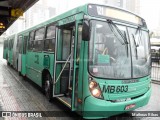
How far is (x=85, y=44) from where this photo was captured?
479cm

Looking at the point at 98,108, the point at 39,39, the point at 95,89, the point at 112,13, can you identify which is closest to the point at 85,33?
the point at 112,13

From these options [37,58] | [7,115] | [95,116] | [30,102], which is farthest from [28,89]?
[95,116]

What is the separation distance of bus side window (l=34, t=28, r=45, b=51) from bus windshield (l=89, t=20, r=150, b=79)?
11.9 ft

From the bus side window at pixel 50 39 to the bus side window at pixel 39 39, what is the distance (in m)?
0.54

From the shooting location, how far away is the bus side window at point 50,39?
689cm

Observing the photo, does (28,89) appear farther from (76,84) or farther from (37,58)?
(76,84)

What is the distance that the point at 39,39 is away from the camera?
846cm

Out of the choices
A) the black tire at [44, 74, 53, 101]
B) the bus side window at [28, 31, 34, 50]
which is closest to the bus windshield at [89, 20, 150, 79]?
the black tire at [44, 74, 53, 101]

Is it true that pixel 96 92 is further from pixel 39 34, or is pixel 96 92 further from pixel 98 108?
pixel 39 34

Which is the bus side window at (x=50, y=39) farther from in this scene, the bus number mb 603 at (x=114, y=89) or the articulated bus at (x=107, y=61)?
the bus number mb 603 at (x=114, y=89)

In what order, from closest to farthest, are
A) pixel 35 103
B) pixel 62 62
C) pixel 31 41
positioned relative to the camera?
pixel 62 62
pixel 35 103
pixel 31 41

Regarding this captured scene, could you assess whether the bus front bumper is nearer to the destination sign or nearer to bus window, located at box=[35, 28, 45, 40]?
the destination sign

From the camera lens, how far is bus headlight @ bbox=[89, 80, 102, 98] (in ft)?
15.3

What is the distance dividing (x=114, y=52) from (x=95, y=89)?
3.27ft
